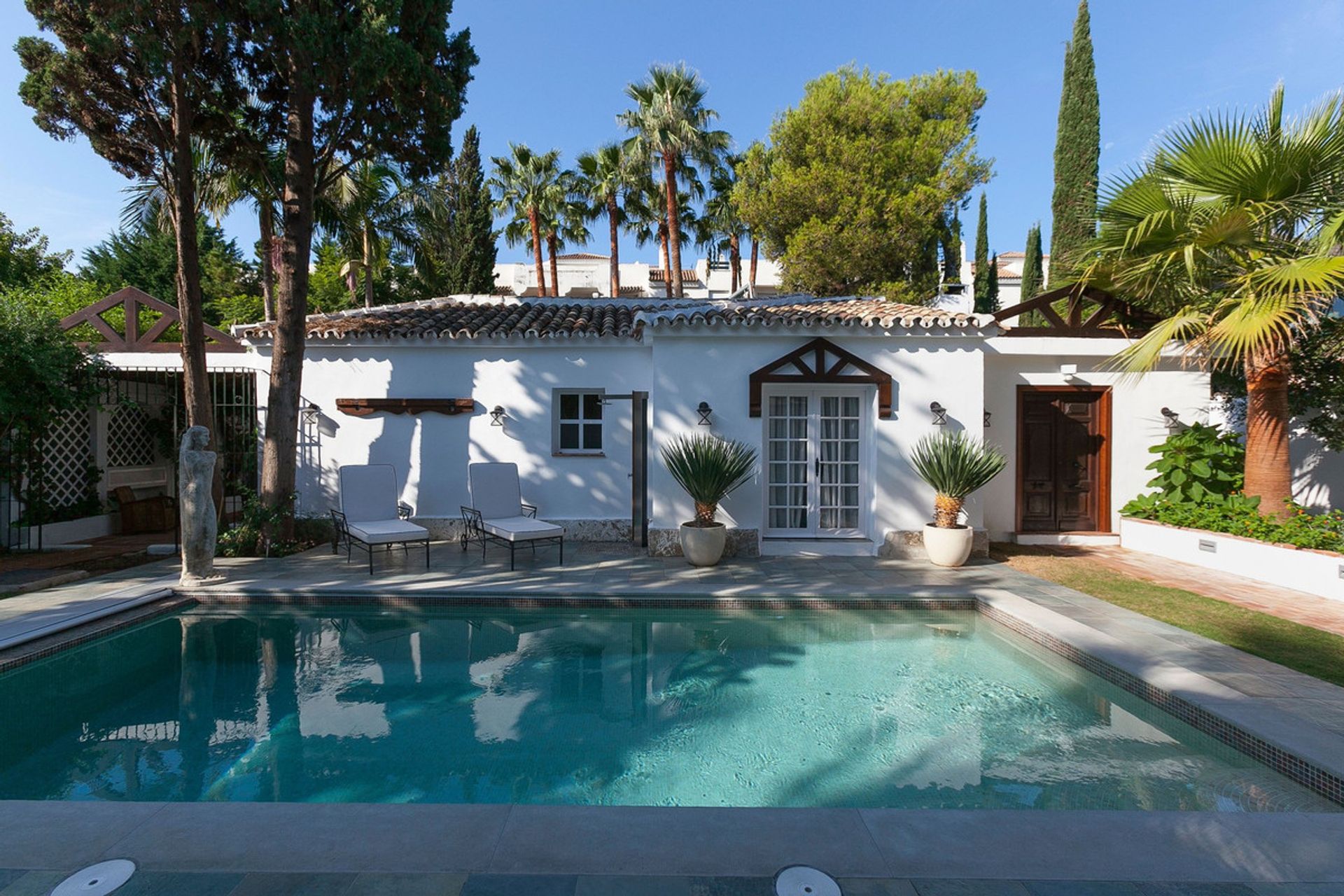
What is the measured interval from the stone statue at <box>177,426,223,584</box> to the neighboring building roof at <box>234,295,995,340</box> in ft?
11.6

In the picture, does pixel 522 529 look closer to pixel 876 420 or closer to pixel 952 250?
pixel 876 420

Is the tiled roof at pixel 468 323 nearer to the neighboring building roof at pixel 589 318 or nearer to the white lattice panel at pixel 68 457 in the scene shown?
the neighboring building roof at pixel 589 318

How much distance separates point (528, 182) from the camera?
26031 millimetres

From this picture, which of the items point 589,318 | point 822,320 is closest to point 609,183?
point 589,318

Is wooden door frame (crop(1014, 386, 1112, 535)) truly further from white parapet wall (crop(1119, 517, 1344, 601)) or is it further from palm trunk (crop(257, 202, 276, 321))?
palm trunk (crop(257, 202, 276, 321))

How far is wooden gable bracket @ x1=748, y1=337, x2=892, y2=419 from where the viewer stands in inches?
379

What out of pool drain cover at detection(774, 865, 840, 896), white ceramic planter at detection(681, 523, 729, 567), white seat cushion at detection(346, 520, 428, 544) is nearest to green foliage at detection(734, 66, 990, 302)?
white ceramic planter at detection(681, 523, 729, 567)

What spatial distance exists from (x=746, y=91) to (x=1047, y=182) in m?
10.1

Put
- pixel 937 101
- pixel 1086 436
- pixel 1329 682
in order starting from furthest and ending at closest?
pixel 937 101, pixel 1086 436, pixel 1329 682

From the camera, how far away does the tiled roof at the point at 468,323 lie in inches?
Answer: 420

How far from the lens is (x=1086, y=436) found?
1106 centimetres

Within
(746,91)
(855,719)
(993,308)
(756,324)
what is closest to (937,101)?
(746,91)

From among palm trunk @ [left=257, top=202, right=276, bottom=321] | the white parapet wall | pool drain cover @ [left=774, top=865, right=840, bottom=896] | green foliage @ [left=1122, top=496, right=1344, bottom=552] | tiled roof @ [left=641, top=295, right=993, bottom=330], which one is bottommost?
pool drain cover @ [left=774, top=865, right=840, bottom=896]

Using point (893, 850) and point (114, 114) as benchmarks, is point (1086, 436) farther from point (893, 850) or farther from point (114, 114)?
point (114, 114)
